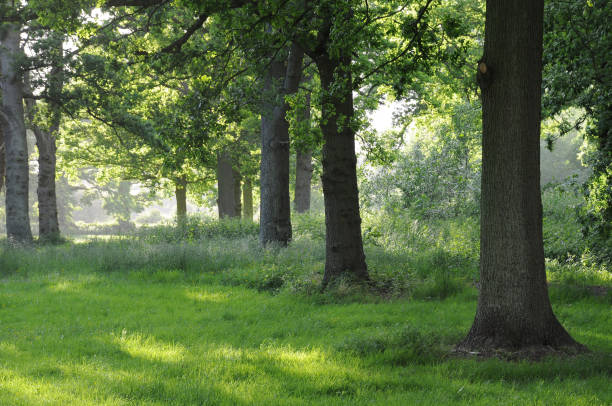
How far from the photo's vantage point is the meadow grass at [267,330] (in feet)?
16.7

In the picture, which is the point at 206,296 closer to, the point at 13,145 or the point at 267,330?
the point at 267,330

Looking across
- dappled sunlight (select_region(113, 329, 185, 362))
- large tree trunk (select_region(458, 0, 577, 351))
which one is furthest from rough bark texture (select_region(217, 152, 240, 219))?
large tree trunk (select_region(458, 0, 577, 351))

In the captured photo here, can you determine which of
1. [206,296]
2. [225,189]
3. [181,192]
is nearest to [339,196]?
[206,296]

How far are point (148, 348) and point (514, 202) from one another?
4.91 m

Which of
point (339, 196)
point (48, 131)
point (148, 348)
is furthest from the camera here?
→ point (48, 131)

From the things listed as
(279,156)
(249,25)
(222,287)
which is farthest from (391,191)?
(249,25)

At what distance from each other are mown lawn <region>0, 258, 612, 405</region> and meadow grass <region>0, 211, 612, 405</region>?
0.08ft

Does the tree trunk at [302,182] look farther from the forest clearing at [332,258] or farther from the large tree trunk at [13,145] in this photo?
the large tree trunk at [13,145]

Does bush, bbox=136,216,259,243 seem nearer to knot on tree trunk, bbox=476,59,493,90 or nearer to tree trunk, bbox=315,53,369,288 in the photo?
tree trunk, bbox=315,53,369,288

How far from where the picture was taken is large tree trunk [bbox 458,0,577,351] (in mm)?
6383

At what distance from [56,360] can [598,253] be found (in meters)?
12.0

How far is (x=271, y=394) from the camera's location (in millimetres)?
4973

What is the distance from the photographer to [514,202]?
6.43 m

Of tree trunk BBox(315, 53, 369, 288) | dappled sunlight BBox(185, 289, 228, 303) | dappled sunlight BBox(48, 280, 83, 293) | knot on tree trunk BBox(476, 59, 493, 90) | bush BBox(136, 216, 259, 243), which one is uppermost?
knot on tree trunk BBox(476, 59, 493, 90)
